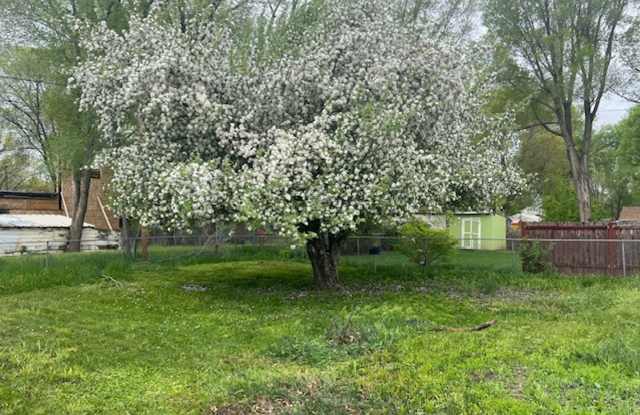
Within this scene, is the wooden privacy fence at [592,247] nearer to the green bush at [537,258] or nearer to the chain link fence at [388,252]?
the chain link fence at [388,252]

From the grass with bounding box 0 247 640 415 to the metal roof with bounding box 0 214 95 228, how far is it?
10189 millimetres

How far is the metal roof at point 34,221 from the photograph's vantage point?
68.3 ft

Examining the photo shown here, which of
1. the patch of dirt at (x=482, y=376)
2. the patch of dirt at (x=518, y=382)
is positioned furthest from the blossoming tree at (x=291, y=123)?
the patch of dirt at (x=518, y=382)

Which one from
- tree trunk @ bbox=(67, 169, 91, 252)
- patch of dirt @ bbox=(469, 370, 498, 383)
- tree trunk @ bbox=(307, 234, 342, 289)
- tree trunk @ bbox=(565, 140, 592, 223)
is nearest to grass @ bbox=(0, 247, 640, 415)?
patch of dirt @ bbox=(469, 370, 498, 383)

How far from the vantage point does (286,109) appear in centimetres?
916

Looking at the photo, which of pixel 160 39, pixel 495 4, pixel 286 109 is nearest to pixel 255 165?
pixel 286 109

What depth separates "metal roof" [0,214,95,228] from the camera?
20806 millimetres

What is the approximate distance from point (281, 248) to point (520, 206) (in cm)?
1849

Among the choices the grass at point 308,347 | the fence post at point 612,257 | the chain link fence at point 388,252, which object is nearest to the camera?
the grass at point 308,347

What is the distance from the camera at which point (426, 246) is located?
15031mm

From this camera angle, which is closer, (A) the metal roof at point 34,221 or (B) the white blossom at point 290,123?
(B) the white blossom at point 290,123

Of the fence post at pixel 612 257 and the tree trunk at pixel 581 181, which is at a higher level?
the tree trunk at pixel 581 181

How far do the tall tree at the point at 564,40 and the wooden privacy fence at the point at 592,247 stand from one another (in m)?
6.57

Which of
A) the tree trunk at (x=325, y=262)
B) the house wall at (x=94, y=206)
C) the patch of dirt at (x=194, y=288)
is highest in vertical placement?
the house wall at (x=94, y=206)
